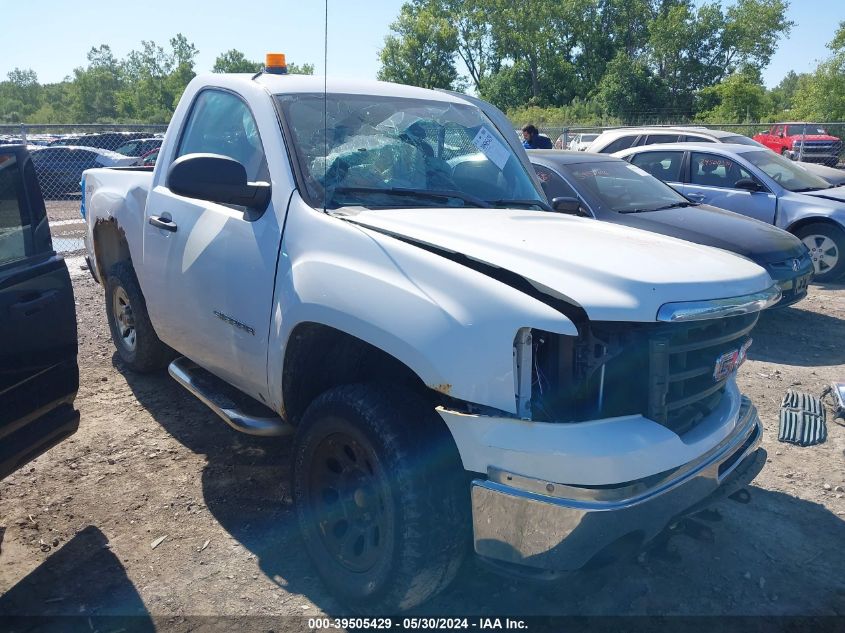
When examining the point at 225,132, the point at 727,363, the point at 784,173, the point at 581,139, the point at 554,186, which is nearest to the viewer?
the point at 727,363

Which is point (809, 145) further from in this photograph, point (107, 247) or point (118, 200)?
point (118, 200)

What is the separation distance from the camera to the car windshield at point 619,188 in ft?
24.0

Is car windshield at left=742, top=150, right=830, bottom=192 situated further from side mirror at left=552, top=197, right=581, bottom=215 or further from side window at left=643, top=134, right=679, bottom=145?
side mirror at left=552, top=197, right=581, bottom=215

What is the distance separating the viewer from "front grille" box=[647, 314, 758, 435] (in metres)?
2.37

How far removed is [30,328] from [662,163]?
852 cm

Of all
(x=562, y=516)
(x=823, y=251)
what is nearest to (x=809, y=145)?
(x=823, y=251)

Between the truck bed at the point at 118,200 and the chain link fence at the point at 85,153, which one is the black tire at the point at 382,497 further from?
the chain link fence at the point at 85,153

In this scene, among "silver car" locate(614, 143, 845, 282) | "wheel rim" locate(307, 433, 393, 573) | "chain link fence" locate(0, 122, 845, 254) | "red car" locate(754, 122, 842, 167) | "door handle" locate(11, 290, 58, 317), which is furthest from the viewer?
"red car" locate(754, 122, 842, 167)

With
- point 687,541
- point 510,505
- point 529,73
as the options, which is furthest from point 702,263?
point 529,73

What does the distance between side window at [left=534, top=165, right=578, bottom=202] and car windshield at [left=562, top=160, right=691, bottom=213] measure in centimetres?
7

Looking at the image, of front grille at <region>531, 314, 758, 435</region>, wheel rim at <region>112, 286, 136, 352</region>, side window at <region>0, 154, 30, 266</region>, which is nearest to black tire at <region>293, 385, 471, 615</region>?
front grille at <region>531, 314, 758, 435</region>

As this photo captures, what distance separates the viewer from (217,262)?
345cm

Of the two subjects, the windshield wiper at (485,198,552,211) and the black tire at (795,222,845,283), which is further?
the black tire at (795,222,845,283)

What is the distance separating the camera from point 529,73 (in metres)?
55.2
